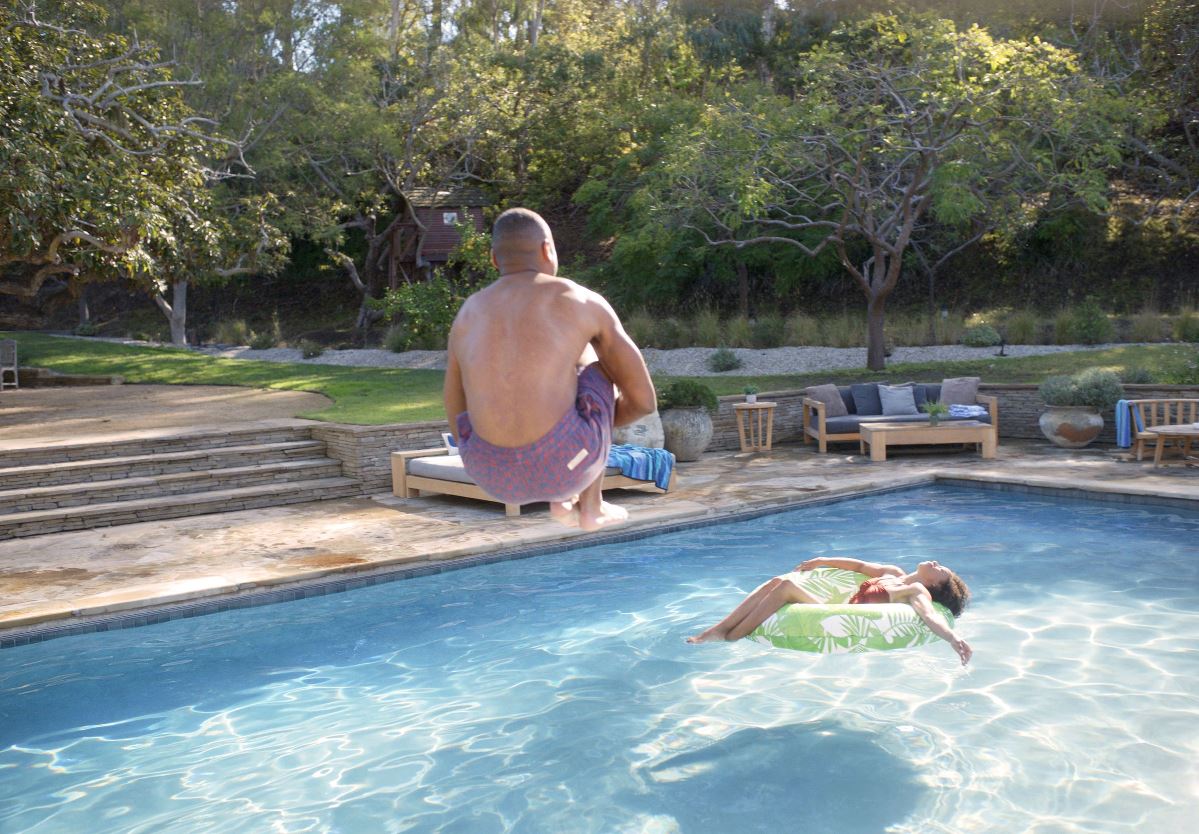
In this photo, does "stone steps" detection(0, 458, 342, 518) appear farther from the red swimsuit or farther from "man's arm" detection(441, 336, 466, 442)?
"man's arm" detection(441, 336, 466, 442)

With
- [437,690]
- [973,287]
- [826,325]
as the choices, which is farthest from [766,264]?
[437,690]

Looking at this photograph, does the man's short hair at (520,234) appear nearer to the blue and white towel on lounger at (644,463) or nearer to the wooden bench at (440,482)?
the wooden bench at (440,482)

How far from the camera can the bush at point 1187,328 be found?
56.9 feet

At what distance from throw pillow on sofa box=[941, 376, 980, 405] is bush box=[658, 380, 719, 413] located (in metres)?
3.28

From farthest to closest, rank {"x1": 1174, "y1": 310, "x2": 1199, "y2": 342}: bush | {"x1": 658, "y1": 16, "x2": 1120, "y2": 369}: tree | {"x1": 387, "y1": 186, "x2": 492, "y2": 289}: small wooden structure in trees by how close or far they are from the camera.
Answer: {"x1": 387, "y1": 186, "x2": 492, "y2": 289}: small wooden structure in trees < {"x1": 1174, "y1": 310, "x2": 1199, "y2": 342}: bush < {"x1": 658, "y1": 16, "x2": 1120, "y2": 369}: tree

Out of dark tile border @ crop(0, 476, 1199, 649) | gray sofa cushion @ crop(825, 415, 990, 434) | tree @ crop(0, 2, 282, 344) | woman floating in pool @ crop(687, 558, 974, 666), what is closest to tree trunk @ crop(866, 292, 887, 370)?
gray sofa cushion @ crop(825, 415, 990, 434)

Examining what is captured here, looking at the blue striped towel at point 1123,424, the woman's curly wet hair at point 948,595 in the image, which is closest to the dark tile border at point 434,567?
the blue striped towel at point 1123,424

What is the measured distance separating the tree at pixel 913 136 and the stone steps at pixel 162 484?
757cm

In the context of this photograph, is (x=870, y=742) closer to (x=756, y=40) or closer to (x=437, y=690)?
(x=437, y=690)

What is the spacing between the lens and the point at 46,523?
9.35 meters

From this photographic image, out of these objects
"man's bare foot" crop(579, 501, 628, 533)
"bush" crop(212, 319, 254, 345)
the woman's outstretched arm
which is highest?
"bush" crop(212, 319, 254, 345)

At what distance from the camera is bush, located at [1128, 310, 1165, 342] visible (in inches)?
711

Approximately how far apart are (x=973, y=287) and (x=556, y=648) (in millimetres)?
20640

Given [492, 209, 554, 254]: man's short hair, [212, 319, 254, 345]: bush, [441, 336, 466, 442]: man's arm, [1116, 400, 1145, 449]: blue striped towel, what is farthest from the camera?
[212, 319, 254, 345]: bush
